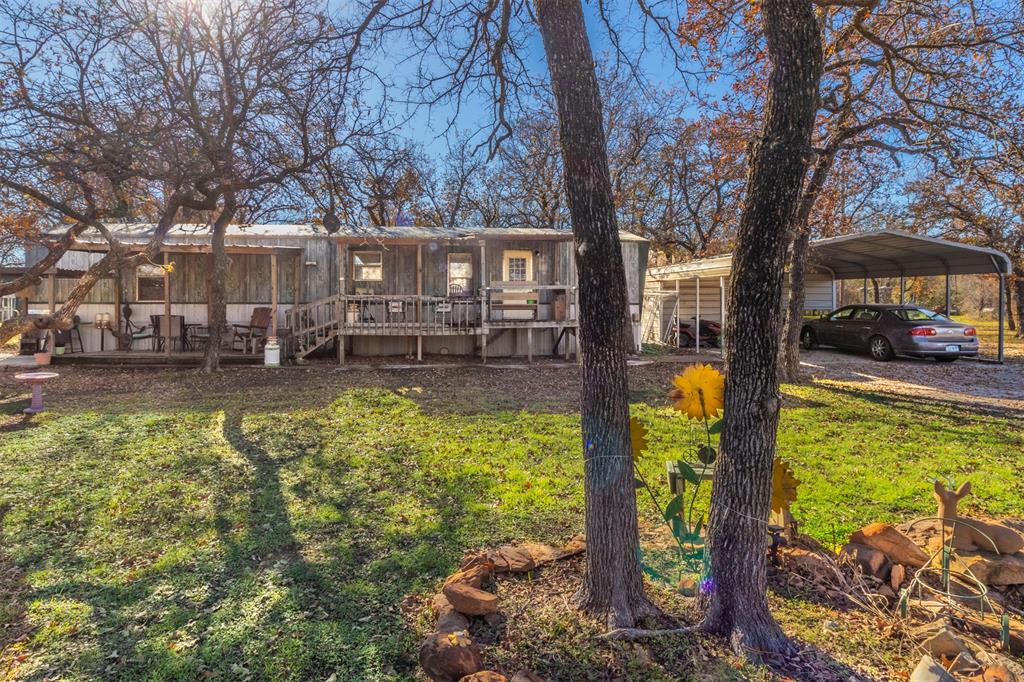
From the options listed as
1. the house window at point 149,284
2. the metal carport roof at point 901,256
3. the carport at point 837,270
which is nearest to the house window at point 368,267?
the house window at point 149,284

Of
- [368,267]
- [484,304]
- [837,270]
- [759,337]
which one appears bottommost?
[759,337]

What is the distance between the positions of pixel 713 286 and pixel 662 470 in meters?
13.7

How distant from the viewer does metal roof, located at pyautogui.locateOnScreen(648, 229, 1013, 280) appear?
39.2ft

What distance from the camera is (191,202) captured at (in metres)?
9.91

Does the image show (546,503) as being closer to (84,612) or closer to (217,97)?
(84,612)

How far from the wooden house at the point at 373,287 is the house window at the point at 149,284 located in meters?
0.03

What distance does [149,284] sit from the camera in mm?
13836

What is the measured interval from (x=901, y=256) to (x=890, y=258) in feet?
1.36

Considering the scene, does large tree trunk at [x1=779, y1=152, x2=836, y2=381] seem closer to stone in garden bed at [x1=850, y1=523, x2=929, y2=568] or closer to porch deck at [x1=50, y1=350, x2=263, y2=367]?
stone in garden bed at [x1=850, y1=523, x2=929, y2=568]

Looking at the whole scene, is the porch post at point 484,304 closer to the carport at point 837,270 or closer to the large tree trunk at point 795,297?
the carport at point 837,270

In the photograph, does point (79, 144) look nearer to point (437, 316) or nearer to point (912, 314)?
point (437, 316)

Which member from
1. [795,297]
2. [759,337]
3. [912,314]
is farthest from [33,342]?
[912,314]

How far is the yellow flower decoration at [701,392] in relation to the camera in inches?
94.1

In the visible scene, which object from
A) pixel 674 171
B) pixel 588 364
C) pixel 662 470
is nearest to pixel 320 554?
pixel 588 364
